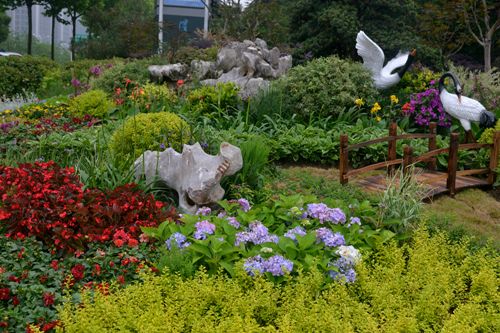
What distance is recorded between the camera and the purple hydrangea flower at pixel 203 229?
15.0ft

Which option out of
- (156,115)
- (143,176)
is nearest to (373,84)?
(156,115)

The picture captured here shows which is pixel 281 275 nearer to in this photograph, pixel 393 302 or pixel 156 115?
pixel 393 302

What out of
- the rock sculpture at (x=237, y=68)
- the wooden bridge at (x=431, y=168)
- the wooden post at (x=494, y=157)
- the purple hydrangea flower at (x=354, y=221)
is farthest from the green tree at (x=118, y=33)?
the purple hydrangea flower at (x=354, y=221)

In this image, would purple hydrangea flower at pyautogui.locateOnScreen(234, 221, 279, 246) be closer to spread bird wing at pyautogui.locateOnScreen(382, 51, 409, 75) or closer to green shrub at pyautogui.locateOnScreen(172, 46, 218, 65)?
spread bird wing at pyautogui.locateOnScreen(382, 51, 409, 75)

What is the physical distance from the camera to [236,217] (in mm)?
5129

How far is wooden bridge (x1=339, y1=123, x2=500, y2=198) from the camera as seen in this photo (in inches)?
267

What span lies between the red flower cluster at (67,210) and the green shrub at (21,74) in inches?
495

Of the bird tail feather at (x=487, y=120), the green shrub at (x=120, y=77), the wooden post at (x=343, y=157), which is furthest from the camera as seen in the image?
the green shrub at (x=120, y=77)

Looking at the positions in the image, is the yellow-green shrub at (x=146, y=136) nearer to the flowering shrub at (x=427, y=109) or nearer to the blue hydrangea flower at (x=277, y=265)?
the blue hydrangea flower at (x=277, y=265)

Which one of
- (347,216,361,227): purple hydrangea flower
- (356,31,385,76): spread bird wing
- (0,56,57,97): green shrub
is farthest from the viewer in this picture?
(0,56,57,97): green shrub

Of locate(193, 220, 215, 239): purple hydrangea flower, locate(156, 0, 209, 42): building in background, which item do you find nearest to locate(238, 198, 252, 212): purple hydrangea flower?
locate(193, 220, 215, 239): purple hydrangea flower

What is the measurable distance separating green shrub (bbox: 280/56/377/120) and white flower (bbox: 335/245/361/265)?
5210 mm

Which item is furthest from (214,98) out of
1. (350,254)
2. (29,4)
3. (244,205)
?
(29,4)

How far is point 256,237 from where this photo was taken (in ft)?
15.2
